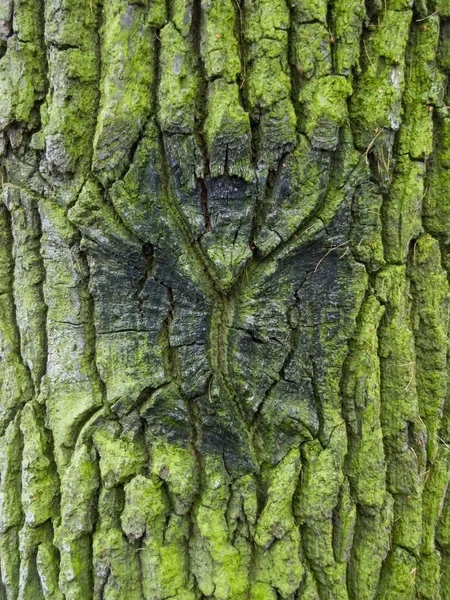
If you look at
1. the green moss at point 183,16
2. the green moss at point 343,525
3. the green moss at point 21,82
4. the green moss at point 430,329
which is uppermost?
the green moss at point 183,16

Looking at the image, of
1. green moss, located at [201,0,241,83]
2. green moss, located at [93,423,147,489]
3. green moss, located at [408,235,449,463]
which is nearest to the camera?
green moss, located at [201,0,241,83]

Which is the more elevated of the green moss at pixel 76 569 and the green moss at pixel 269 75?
the green moss at pixel 269 75

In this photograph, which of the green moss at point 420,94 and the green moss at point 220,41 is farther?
the green moss at point 420,94

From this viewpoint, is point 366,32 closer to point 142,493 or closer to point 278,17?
point 278,17

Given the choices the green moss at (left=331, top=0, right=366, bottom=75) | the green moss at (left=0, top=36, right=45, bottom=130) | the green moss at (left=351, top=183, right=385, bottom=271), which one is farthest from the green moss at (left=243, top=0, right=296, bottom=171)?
the green moss at (left=0, top=36, right=45, bottom=130)

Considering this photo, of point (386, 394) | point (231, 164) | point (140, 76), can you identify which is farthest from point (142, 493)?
point (140, 76)

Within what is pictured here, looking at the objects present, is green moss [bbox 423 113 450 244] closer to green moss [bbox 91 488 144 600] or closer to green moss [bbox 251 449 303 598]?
green moss [bbox 251 449 303 598]

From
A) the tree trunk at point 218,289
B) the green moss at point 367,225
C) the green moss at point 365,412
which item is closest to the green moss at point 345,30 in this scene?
the tree trunk at point 218,289

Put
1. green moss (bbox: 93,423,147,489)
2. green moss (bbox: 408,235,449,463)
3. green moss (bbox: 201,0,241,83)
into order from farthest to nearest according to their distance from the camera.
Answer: green moss (bbox: 408,235,449,463), green moss (bbox: 93,423,147,489), green moss (bbox: 201,0,241,83)

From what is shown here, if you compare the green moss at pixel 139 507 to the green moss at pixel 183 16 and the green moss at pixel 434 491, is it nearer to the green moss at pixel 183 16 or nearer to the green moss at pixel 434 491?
the green moss at pixel 434 491
